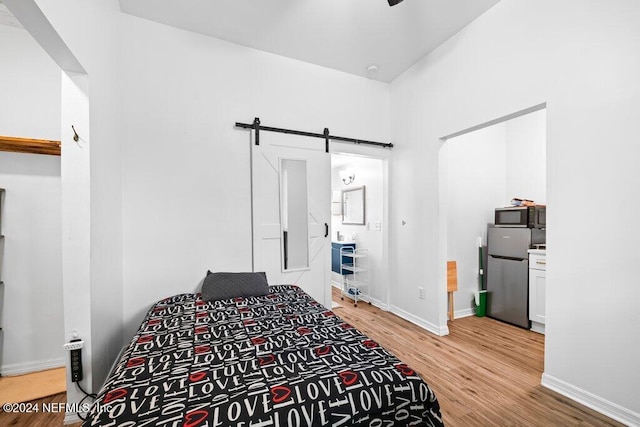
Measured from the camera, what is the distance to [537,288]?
3.01 m

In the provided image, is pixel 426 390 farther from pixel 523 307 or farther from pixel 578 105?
pixel 523 307

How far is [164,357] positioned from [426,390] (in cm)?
129

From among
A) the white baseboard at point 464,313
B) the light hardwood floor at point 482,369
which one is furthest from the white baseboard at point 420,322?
the white baseboard at point 464,313

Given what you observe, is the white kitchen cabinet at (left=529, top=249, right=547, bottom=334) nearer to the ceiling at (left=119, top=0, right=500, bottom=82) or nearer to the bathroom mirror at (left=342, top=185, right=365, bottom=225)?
the bathroom mirror at (left=342, top=185, right=365, bottom=225)

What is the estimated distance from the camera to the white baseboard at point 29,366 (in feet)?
7.09

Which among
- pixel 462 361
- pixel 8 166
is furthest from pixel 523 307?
pixel 8 166

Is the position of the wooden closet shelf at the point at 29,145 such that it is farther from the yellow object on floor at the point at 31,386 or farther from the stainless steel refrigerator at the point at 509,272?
the stainless steel refrigerator at the point at 509,272

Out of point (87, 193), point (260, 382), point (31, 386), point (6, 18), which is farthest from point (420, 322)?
point (6, 18)

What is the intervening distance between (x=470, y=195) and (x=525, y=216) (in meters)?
0.67

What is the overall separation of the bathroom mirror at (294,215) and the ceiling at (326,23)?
1.30 metres

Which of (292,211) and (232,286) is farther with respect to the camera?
(292,211)

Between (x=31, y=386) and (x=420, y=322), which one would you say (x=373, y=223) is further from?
(x=31, y=386)

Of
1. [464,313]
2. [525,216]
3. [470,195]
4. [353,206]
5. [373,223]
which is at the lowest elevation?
[464,313]

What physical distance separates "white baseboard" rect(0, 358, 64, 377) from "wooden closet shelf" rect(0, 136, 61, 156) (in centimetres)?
175
